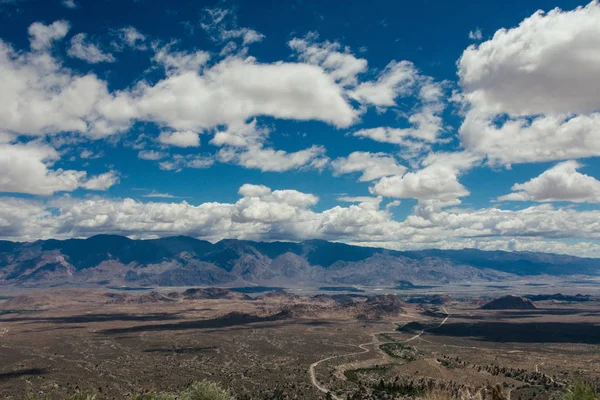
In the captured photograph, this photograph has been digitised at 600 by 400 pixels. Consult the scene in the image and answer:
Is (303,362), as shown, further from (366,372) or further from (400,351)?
(400,351)

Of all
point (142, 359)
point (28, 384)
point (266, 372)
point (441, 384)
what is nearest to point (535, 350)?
point (441, 384)

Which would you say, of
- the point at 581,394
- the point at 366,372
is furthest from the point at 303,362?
the point at 581,394

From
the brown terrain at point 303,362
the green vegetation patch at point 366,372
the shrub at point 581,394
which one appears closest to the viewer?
the shrub at point 581,394

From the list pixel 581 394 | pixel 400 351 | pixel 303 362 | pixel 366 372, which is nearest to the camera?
pixel 581 394

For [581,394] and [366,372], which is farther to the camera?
[366,372]

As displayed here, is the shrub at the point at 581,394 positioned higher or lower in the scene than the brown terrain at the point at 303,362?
higher

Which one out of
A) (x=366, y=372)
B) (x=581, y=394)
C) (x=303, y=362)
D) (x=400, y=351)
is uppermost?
(x=581, y=394)

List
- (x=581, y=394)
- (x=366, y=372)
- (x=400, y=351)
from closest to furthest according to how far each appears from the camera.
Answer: (x=581, y=394) < (x=366, y=372) < (x=400, y=351)

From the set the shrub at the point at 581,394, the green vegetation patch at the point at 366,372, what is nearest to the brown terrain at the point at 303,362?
the green vegetation patch at the point at 366,372

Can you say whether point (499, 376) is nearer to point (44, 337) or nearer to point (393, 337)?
point (393, 337)

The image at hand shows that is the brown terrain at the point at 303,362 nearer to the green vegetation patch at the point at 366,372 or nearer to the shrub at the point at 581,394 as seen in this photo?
the green vegetation patch at the point at 366,372

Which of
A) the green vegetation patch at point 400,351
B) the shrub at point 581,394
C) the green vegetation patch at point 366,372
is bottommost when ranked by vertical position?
the green vegetation patch at point 400,351
